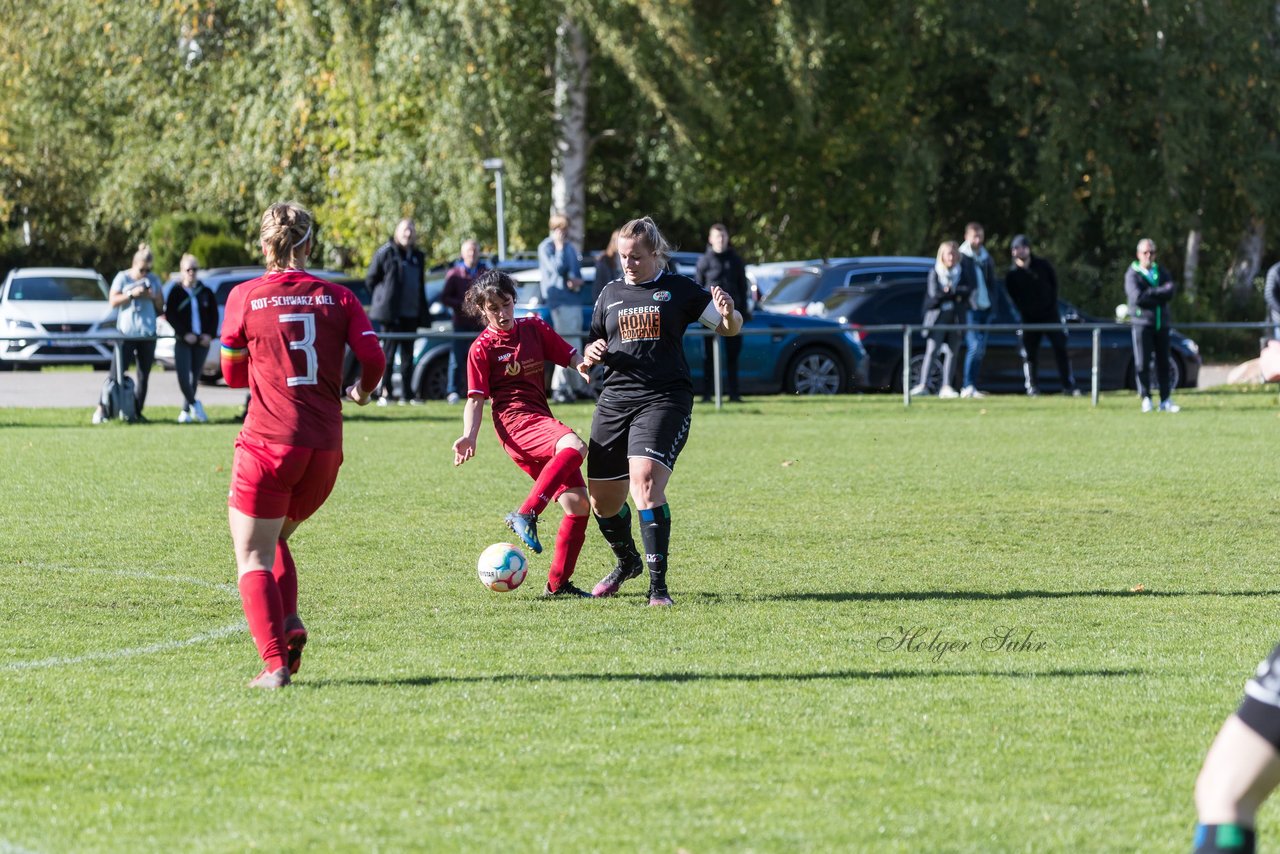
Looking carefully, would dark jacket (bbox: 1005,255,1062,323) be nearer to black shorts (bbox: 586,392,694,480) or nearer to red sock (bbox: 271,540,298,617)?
black shorts (bbox: 586,392,694,480)

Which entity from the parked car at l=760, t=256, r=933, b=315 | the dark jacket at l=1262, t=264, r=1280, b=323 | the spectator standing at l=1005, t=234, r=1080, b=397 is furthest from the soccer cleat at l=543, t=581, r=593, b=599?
the parked car at l=760, t=256, r=933, b=315

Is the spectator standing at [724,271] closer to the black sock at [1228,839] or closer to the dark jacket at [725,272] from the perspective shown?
the dark jacket at [725,272]

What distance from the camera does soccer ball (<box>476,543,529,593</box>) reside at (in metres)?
8.64

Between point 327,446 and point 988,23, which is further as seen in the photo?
point 988,23

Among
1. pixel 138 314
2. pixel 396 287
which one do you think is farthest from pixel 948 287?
pixel 138 314

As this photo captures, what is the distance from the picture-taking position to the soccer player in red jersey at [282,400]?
6410 millimetres

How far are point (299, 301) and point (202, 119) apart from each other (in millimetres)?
30706

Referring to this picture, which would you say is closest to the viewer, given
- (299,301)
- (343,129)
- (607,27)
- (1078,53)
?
(299,301)

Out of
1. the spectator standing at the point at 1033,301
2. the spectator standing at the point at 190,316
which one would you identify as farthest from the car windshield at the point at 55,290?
the spectator standing at the point at 1033,301

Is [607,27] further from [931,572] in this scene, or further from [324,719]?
[324,719]

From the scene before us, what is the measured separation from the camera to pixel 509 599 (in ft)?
28.4

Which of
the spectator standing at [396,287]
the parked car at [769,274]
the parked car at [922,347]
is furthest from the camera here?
the parked car at [769,274]

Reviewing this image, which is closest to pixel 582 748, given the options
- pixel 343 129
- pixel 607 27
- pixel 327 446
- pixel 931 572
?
pixel 327 446

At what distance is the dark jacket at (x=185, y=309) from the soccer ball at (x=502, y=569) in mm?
11264
